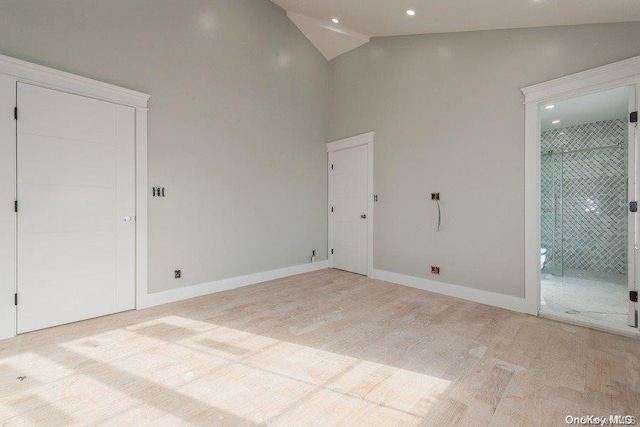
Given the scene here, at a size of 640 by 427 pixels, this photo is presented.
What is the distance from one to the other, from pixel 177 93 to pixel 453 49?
3326 mm

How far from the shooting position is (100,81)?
2.90 meters

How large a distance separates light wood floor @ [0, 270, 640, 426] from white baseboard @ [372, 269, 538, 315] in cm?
15

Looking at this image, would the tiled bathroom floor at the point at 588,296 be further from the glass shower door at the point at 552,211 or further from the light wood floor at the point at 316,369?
the light wood floor at the point at 316,369

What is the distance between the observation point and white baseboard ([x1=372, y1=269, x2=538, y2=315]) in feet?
10.3

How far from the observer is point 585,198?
498cm

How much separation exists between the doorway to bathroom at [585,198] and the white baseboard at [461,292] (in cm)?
95

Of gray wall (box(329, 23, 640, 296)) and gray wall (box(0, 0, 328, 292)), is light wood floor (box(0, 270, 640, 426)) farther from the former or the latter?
gray wall (box(0, 0, 328, 292))

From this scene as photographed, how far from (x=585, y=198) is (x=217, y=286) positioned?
594 cm

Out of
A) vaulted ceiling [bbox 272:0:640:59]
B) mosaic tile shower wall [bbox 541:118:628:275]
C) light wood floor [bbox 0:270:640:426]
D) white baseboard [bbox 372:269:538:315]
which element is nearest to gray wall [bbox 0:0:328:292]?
A: vaulted ceiling [bbox 272:0:640:59]

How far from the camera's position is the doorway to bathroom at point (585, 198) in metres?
4.13

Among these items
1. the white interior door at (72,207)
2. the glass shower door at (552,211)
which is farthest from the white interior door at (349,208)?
the glass shower door at (552,211)

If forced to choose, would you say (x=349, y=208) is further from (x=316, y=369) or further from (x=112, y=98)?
(x=112, y=98)

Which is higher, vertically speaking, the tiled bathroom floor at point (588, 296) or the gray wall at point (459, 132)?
the gray wall at point (459, 132)

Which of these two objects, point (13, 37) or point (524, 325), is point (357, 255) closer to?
point (524, 325)
